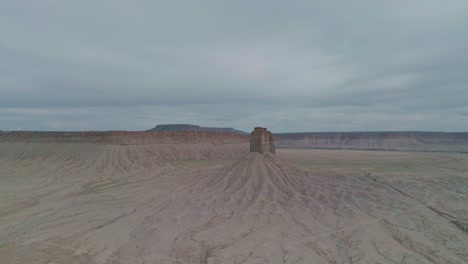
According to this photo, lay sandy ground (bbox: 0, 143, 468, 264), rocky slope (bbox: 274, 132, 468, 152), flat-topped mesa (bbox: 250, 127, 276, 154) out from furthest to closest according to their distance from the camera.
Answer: rocky slope (bbox: 274, 132, 468, 152)
flat-topped mesa (bbox: 250, 127, 276, 154)
sandy ground (bbox: 0, 143, 468, 264)

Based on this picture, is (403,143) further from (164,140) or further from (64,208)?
(64,208)

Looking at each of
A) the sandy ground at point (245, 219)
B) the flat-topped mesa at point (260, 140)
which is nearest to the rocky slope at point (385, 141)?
the flat-topped mesa at point (260, 140)

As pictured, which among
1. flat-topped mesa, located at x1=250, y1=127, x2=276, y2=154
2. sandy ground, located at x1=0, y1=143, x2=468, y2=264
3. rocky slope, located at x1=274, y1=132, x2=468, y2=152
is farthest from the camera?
rocky slope, located at x1=274, y1=132, x2=468, y2=152

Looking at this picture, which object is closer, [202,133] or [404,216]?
[404,216]

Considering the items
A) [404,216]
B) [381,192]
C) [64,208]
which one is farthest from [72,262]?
[381,192]

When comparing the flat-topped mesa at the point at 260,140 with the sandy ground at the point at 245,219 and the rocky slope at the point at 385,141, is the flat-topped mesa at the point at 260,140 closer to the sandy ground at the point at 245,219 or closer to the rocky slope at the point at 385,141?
the sandy ground at the point at 245,219

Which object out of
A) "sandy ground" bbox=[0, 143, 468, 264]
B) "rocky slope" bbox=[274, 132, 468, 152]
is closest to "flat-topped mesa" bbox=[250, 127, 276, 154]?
"sandy ground" bbox=[0, 143, 468, 264]

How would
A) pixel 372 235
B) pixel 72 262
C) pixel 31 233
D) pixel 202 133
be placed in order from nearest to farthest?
pixel 72 262 → pixel 372 235 → pixel 31 233 → pixel 202 133

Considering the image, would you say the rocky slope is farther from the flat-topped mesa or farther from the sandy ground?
the sandy ground
